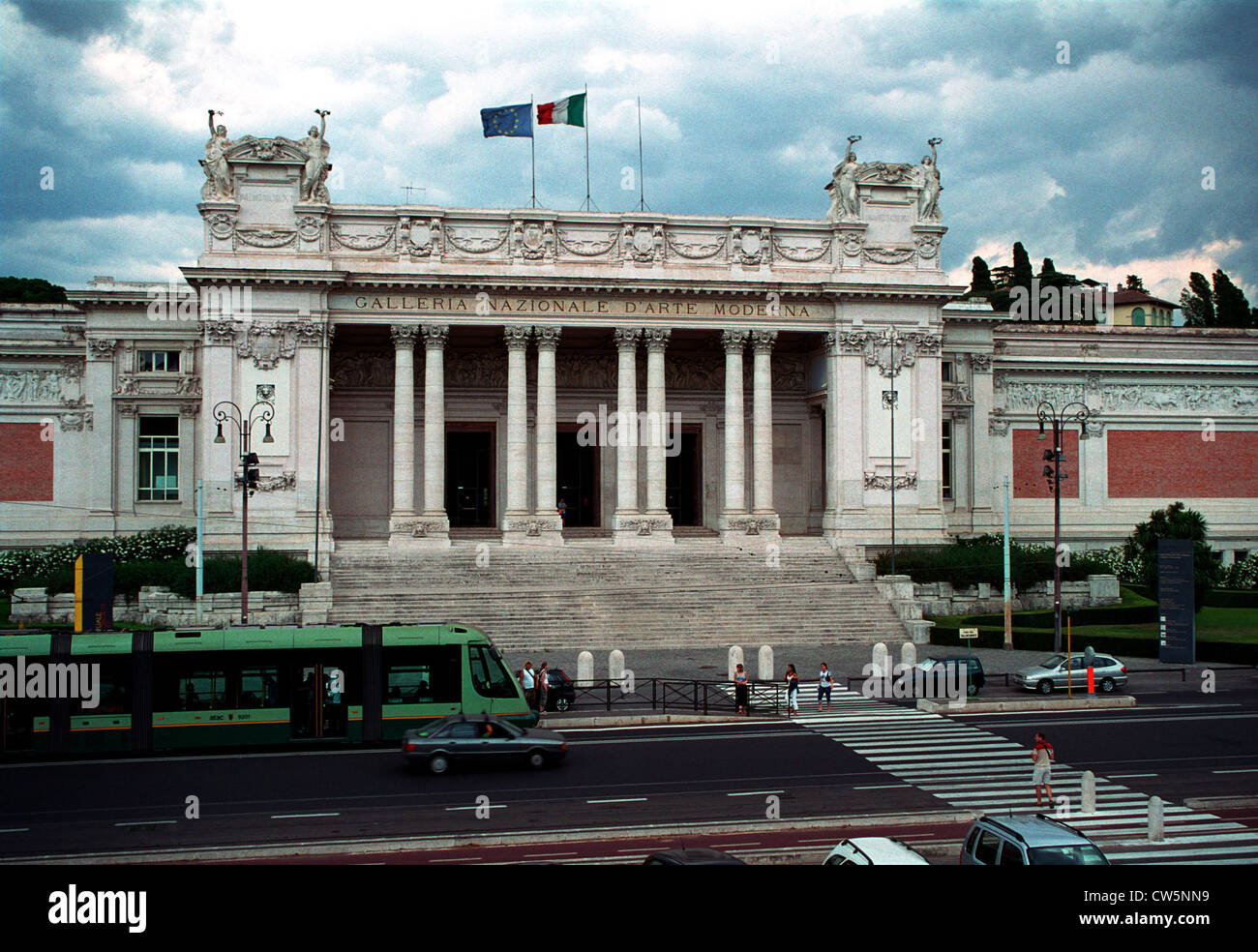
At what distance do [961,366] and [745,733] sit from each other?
136ft

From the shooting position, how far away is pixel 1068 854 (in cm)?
1398

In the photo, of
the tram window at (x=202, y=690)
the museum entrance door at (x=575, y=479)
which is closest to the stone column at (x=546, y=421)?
the museum entrance door at (x=575, y=479)

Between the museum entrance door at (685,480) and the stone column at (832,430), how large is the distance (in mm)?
8189

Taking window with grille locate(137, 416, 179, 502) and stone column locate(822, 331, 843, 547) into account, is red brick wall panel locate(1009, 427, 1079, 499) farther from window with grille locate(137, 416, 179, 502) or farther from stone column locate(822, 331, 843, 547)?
window with grille locate(137, 416, 179, 502)

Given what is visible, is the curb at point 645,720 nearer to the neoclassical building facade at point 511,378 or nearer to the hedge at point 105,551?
the neoclassical building facade at point 511,378

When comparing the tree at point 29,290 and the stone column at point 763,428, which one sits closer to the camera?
the stone column at point 763,428

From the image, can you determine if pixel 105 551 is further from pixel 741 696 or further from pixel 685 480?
pixel 741 696

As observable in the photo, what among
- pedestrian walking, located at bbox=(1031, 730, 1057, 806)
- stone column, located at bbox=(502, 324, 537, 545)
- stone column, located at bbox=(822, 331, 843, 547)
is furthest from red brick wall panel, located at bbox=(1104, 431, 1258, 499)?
pedestrian walking, located at bbox=(1031, 730, 1057, 806)

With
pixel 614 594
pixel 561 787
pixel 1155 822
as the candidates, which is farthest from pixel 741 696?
pixel 614 594

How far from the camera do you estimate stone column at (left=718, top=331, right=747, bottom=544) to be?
188ft

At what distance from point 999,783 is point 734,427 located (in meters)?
35.9

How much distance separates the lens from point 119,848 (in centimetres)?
1825

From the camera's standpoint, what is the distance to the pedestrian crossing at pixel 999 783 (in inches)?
712

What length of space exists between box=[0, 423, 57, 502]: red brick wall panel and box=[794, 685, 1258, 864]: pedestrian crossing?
148 ft
